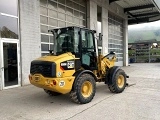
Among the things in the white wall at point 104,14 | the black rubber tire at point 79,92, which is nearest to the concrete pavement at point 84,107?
the black rubber tire at point 79,92

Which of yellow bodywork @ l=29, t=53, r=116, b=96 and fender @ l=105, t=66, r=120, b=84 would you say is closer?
yellow bodywork @ l=29, t=53, r=116, b=96

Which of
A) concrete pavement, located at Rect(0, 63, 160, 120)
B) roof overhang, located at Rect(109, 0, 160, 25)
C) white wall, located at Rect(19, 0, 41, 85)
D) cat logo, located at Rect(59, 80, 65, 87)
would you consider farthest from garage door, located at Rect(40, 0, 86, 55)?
cat logo, located at Rect(59, 80, 65, 87)

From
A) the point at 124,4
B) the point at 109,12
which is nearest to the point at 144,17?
the point at 124,4

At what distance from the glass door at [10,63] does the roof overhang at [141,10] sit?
12140 millimetres

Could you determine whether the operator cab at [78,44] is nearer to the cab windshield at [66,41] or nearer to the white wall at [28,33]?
the cab windshield at [66,41]

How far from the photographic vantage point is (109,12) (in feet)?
61.8

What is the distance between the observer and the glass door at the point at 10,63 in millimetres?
8383

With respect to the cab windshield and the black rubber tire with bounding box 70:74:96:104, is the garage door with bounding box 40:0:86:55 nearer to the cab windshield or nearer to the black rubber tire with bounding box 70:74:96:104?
the cab windshield

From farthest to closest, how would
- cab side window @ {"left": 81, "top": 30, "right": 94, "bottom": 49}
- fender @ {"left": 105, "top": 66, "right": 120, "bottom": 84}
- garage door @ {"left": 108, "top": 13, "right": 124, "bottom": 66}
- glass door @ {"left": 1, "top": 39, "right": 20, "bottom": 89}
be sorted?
garage door @ {"left": 108, "top": 13, "right": 124, "bottom": 66}, glass door @ {"left": 1, "top": 39, "right": 20, "bottom": 89}, fender @ {"left": 105, "top": 66, "right": 120, "bottom": 84}, cab side window @ {"left": 81, "top": 30, "right": 94, "bottom": 49}

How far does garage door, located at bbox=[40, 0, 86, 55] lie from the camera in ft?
36.3

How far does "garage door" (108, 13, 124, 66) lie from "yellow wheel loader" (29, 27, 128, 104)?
11.9 m

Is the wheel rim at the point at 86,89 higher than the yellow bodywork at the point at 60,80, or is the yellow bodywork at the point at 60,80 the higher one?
the yellow bodywork at the point at 60,80

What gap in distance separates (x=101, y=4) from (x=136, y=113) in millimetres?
13351

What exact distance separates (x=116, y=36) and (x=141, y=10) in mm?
4105
